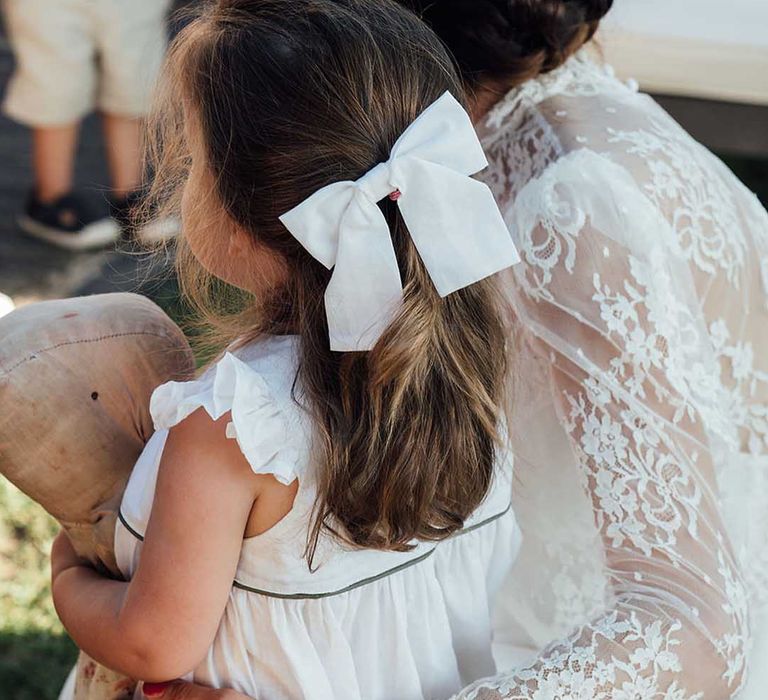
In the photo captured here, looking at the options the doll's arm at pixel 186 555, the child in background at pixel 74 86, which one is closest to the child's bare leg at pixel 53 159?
the child in background at pixel 74 86

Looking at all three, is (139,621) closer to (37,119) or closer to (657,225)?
(657,225)

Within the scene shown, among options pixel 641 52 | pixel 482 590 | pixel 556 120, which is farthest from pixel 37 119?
pixel 482 590

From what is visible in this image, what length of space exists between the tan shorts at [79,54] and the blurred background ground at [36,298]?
351 millimetres

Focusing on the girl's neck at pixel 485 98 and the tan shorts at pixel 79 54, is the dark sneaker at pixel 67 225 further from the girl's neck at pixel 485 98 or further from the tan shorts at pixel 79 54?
the girl's neck at pixel 485 98

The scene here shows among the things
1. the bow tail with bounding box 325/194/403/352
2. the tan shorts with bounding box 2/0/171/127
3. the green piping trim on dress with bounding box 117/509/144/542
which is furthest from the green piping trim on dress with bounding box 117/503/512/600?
the tan shorts with bounding box 2/0/171/127

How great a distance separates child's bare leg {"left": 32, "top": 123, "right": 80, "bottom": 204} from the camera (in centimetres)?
346

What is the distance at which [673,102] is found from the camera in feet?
8.29

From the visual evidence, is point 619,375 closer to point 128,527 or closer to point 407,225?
point 407,225

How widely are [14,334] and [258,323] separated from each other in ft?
0.86

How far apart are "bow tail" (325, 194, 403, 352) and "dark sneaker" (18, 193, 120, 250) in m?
2.57

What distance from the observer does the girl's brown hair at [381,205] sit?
1054 mm

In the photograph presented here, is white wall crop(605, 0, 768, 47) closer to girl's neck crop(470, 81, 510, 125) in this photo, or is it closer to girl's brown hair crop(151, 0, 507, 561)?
girl's neck crop(470, 81, 510, 125)

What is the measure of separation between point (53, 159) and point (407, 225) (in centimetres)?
273

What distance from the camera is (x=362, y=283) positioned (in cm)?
103
